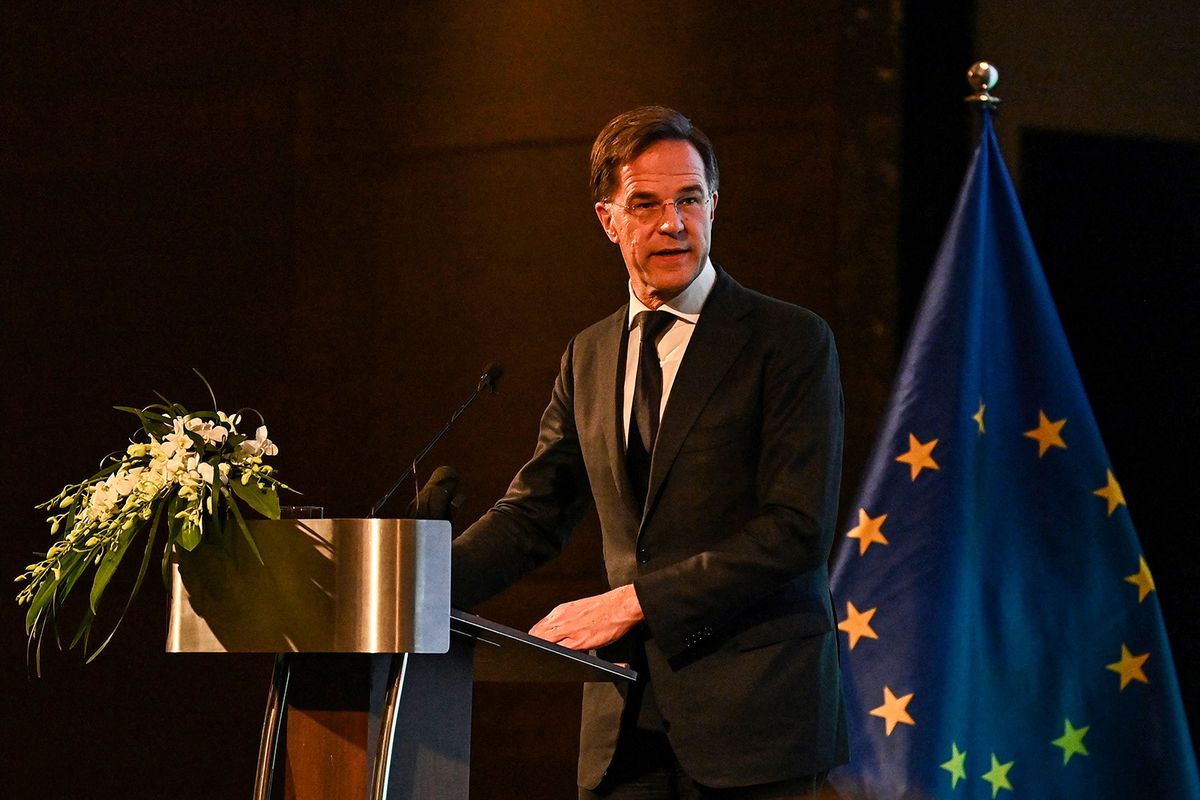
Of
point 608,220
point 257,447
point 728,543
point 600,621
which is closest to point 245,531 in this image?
point 257,447

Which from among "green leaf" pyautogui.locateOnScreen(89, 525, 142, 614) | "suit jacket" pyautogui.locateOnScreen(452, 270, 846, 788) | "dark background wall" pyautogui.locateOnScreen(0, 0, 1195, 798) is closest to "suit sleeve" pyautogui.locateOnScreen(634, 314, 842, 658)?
"suit jacket" pyautogui.locateOnScreen(452, 270, 846, 788)

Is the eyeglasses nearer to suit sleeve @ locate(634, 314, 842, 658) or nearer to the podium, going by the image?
suit sleeve @ locate(634, 314, 842, 658)

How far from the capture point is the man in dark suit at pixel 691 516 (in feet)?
6.58

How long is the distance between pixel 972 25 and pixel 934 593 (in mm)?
1407

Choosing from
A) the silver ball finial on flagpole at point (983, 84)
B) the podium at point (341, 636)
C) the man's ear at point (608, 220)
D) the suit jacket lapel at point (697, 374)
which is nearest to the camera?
the podium at point (341, 636)

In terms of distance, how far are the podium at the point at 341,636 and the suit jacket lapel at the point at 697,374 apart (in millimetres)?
472

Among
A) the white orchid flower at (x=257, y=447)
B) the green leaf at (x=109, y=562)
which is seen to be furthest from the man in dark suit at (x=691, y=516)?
the green leaf at (x=109, y=562)

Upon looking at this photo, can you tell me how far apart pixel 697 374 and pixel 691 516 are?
22cm

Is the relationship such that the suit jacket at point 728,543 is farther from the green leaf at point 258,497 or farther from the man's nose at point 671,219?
the green leaf at point 258,497

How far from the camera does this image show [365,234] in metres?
3.77

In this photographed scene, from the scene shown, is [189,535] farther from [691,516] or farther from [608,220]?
[608,220]

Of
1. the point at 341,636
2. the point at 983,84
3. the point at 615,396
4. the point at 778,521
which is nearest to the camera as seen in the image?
the point at 341,636

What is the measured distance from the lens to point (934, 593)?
9.86 ft

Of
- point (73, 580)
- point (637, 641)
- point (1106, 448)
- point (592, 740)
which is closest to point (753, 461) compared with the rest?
point (637, 641)
